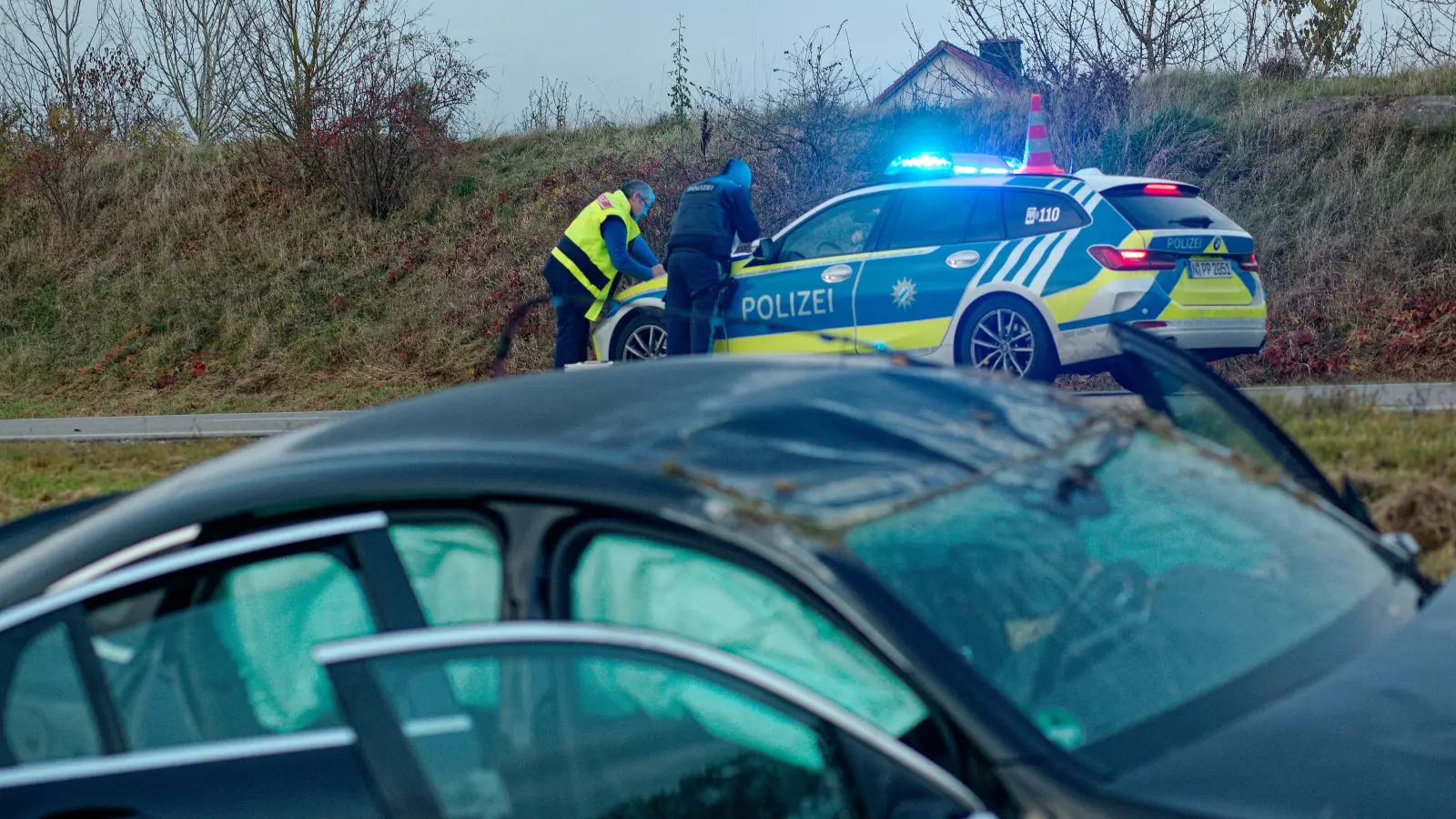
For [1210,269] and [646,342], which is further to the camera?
[646,342]

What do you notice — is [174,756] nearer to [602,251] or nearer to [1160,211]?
[1160,211]

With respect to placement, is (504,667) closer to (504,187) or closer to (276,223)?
(504,187)

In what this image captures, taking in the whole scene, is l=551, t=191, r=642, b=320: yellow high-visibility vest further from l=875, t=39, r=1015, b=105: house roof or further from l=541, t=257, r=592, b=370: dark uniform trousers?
l=875, t=39, r=1015, b=105: house roof

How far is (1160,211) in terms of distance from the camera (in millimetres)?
8852

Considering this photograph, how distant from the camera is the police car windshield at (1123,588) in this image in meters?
1.83

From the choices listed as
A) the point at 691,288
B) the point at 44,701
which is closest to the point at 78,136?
the point at 691,288

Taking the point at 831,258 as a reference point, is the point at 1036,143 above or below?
above

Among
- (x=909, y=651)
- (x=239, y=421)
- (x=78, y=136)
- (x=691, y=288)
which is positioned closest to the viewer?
(x=909, y=651)

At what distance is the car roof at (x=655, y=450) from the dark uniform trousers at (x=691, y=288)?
7.49m

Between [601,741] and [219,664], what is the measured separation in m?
0.72

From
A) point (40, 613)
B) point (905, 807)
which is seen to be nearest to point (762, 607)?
point (905, 807)

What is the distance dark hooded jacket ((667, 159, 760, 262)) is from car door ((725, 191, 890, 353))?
1.18 feet

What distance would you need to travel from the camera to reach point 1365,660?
6.82 feet

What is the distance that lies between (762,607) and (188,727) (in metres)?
1.00
